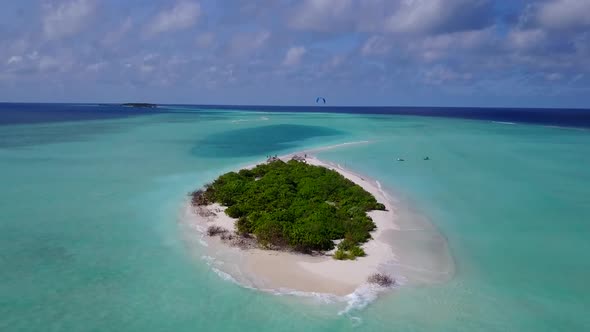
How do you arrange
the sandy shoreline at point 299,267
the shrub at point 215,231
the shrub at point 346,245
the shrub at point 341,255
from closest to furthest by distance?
the sandy shoreline at point 299,267
the shrub at point 341,255
the shrub at point 346,245
the shrub at point 215,231

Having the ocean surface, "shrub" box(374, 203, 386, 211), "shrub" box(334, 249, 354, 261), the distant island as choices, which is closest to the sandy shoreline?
"shrub" box(334, 249, 354, 261)

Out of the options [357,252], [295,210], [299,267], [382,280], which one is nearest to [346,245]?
[357,252]

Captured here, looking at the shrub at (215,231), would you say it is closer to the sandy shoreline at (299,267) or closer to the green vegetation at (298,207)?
the sandy shoreline at (299,267)

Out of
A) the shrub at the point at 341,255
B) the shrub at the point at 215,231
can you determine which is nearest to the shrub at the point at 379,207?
the shrub at the point at 341,255

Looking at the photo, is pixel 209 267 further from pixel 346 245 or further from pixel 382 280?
pixel 382 280

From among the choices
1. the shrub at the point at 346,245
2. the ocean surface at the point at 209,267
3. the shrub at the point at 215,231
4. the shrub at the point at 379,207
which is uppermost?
the shrub at the point at 379,207

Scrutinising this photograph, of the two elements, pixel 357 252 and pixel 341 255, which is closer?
pixel 341 255

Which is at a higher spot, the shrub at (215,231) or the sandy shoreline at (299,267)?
the shrub at (215,231)
